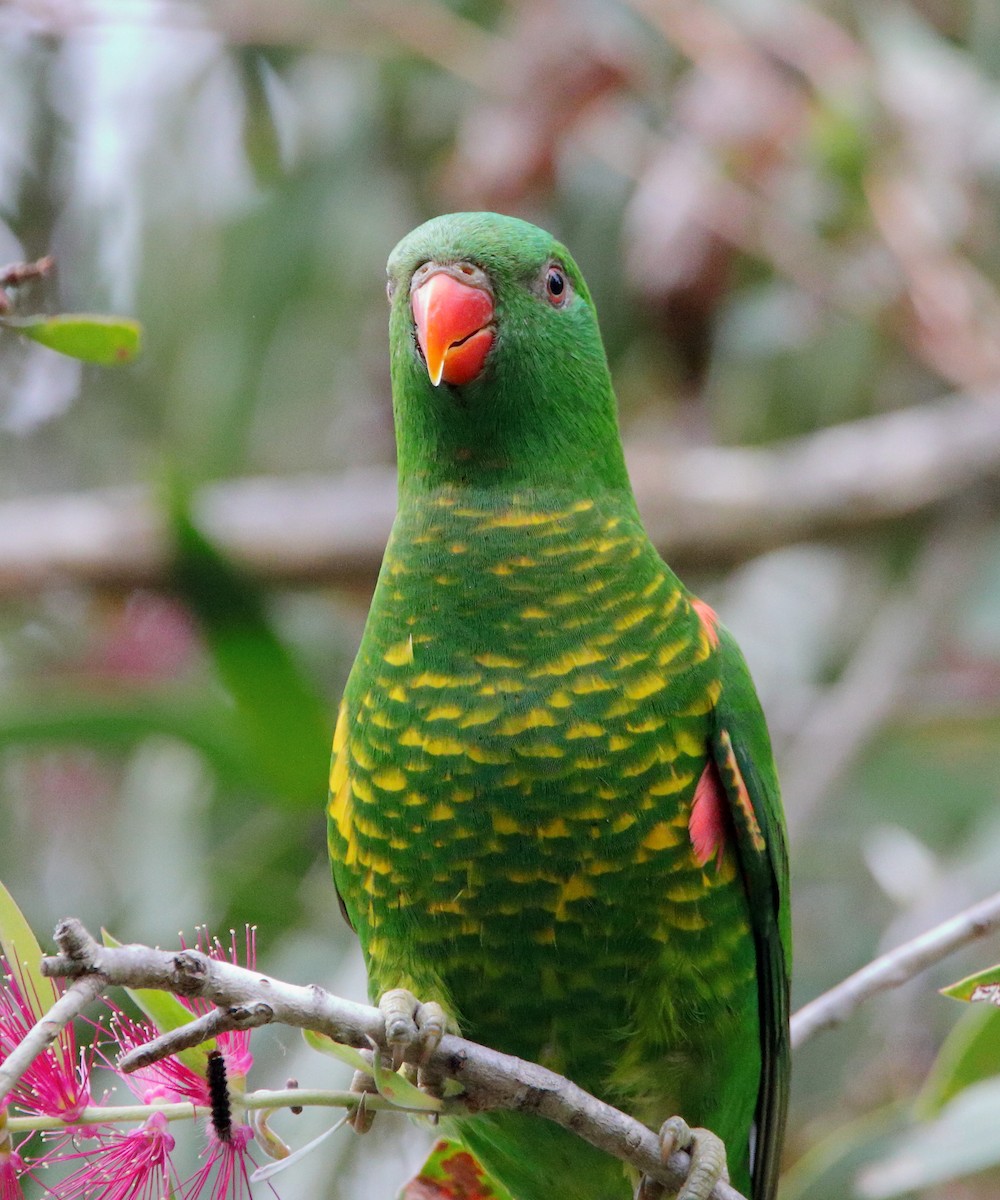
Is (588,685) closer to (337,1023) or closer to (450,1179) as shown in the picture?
(337,1023)

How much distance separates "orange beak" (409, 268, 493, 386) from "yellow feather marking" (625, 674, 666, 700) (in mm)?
583

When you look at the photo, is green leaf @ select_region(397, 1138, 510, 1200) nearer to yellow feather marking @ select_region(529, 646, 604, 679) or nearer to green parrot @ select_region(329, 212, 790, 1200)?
green parrot @ select_region(329, 212, 790, 1200)

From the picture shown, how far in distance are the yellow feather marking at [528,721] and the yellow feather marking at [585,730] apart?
0.09 ft

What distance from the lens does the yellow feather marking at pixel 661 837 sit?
7.90ft

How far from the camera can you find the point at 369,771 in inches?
97.9

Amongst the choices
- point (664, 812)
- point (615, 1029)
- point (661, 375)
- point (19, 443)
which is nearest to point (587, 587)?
point (664, 812)

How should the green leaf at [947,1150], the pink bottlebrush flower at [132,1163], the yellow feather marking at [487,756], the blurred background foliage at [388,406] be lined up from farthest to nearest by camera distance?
1. the blurred background foliage at [388,406]
2. the green leaf at [947,1150]
3. the yellow feather marking at [487,756]
4. the pink bottlebrush flower at [132,1163]

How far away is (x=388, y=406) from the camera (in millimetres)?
6414

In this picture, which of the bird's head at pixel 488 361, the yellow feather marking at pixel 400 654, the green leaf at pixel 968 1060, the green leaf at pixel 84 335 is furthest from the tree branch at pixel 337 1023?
the bird's head at pixel 488 361

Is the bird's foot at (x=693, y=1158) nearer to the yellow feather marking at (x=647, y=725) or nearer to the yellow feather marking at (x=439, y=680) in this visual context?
the yellow feather marking at (x=647, y=725)

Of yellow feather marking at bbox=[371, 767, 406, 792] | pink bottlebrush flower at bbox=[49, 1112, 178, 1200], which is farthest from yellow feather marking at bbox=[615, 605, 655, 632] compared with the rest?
pink bottlebrush flower at bbox=[49, 1112, 178, 1200]

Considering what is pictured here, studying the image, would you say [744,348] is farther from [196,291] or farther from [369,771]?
[369,771]

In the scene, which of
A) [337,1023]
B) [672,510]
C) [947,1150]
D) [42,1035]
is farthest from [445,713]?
[672,510]

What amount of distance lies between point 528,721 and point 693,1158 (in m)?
0.79
